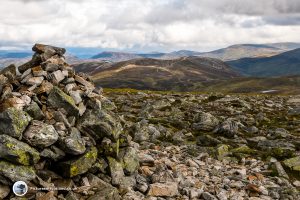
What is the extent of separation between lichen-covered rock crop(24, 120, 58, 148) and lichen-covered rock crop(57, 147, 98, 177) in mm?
1343

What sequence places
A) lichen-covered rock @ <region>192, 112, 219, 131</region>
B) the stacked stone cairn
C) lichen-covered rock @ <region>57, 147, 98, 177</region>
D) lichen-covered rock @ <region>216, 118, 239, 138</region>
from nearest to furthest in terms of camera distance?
the stacked stone cairn, lichen-covered rock @ <region>57, 147, 98, 177</region>, lichen-covered rock @ <region>216, 118, 239, 138</region>, lichen-covered rock @ <region>192, 112, 219, 131</region>

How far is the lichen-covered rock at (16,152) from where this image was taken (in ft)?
55.4

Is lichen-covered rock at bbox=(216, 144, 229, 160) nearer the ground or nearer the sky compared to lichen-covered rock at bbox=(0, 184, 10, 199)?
nearer the ground

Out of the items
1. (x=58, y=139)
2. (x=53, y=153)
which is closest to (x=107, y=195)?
(x=53, y=153)

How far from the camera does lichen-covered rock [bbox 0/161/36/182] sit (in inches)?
655

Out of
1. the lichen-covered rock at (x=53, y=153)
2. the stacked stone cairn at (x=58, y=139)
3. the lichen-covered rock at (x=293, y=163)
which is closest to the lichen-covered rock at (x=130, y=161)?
the stacked stone cairn at (x=58, y=139)

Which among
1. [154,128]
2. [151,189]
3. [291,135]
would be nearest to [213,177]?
[151,189]

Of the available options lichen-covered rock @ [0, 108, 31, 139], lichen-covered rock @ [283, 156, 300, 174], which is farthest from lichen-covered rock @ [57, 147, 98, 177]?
lichen-covered rock @ [283, 156, 300, 174]

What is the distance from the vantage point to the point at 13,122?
58.0ft

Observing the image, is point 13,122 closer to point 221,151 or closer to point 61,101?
point 61,101

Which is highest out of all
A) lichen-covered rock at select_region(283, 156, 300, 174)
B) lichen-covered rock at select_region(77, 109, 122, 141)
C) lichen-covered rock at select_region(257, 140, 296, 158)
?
lichen-covered rock at select_region(77, 109, 122, 141)

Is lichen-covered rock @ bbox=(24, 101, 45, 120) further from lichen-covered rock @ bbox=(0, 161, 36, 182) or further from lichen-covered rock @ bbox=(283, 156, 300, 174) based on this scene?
lichen-covered rock @ bbox=(283, 156, 300, 174)

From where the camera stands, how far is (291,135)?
4031 centimetres

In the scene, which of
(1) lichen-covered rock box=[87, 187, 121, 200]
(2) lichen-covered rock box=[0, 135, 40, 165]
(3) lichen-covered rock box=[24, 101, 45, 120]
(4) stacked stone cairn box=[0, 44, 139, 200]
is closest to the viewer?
(2) lichen-covered rock box=[0, 135, 40, 165]
